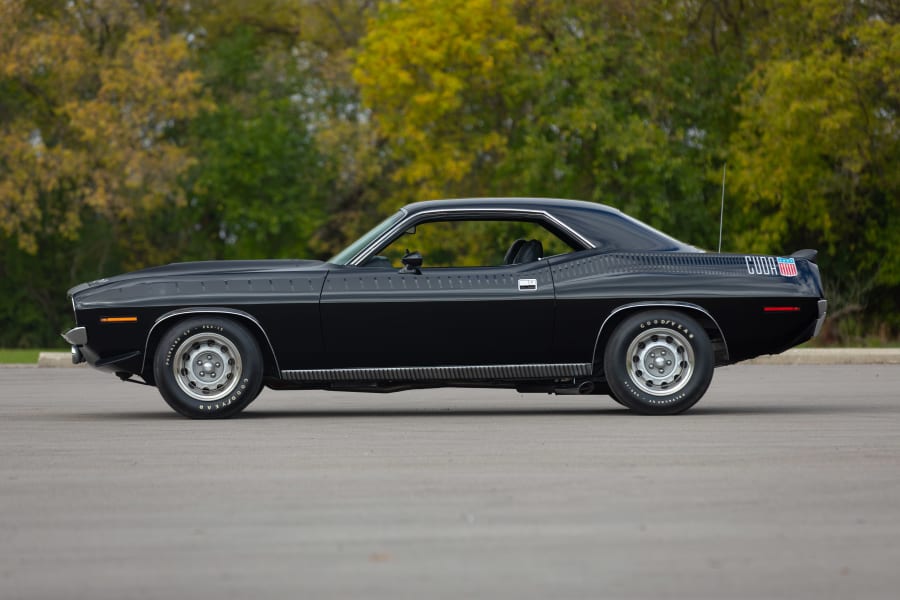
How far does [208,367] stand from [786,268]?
4487mm

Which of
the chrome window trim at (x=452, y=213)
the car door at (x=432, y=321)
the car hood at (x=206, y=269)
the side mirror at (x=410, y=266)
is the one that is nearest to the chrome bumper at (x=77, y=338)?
the car hood at (x=206, y=269)

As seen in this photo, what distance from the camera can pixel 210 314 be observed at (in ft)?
42.0

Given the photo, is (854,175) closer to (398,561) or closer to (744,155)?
(744,155)

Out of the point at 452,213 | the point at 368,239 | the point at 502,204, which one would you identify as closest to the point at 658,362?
the point at 502,204

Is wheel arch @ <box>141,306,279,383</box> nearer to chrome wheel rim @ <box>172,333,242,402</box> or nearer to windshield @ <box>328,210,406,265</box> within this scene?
chrome wheel rim @ <box>172,333,242,402</box>

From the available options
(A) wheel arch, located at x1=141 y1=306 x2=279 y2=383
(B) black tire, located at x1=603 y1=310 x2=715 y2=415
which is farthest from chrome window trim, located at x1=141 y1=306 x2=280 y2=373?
(B) black tire, located at x1=603 y1=310 x2=715 y2=415

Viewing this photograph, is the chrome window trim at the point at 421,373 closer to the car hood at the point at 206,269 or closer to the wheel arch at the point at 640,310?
the wheel arch at the point at 640,310

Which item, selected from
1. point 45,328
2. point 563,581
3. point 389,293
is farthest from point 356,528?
point 45,328

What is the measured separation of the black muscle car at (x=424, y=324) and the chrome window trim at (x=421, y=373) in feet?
0.03

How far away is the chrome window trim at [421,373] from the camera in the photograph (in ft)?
41.9

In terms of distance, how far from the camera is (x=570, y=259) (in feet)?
42.8

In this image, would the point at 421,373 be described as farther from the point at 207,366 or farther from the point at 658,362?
the point at 658,362

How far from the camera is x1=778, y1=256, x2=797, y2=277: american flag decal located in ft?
43.2

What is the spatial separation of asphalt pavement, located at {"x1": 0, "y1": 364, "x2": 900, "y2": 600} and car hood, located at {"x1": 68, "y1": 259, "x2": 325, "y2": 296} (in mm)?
1079
